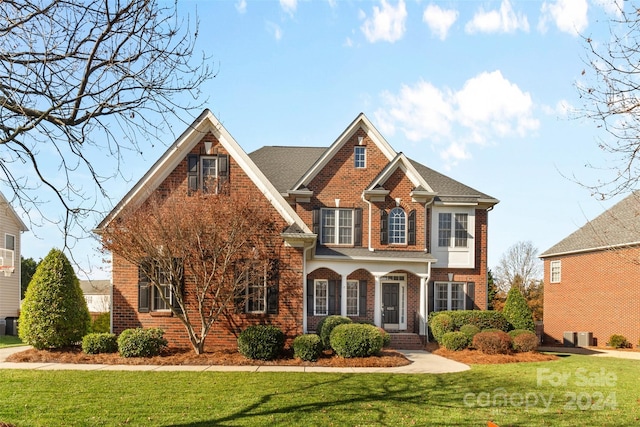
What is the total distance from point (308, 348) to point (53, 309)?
758 cm

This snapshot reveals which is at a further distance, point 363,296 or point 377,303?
point 363,296

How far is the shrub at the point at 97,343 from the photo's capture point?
47.1ft

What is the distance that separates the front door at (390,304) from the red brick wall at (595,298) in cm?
972

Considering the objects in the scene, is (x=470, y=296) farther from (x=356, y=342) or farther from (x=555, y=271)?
(x=356, y=342)

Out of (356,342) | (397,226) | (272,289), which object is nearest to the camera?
(356,342)

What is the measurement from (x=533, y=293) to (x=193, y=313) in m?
34.7

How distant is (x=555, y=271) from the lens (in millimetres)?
29734

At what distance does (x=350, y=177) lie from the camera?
2264 cm

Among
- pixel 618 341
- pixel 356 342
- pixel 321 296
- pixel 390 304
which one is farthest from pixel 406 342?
pixel 618 341

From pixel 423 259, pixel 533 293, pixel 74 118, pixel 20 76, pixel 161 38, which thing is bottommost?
pixel 533 293

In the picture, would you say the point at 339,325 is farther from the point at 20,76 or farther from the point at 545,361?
the point at 20,76

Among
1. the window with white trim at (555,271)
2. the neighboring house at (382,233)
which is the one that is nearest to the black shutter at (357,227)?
the neighboring house at (382,233)

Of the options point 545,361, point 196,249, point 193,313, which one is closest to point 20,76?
point 196,249

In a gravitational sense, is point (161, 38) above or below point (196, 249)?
above
